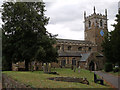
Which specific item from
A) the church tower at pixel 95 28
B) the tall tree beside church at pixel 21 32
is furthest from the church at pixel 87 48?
the tall tree beside church at pixel 21 32

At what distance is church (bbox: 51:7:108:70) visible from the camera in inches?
1780

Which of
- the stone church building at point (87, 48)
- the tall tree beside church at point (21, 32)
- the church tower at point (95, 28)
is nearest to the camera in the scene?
the tall tree beside church at point (21, 32)

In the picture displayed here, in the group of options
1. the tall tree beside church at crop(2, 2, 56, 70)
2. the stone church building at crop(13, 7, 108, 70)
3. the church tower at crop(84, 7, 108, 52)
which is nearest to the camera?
the tall tree beside church at crop(2, 2, 56, 70)

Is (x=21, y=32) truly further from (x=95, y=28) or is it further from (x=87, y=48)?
(x=95, y=28)

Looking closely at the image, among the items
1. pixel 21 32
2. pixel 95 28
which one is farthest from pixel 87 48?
pixel 21 32

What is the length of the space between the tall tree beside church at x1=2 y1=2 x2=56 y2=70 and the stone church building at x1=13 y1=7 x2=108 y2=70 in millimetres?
14342

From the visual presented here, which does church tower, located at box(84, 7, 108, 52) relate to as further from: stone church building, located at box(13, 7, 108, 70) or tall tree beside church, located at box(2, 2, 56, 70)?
tall tree beside church, located at box(2, 2, 56, 70)

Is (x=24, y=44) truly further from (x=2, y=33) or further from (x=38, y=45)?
(x=2, y=33)

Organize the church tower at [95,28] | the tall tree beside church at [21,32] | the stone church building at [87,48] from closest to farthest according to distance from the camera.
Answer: the tall tree beside church at [21,32], the stone church building at [87,48], the church tower at [95,28]

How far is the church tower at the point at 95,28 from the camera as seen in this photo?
57.0 metres

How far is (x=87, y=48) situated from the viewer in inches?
2057

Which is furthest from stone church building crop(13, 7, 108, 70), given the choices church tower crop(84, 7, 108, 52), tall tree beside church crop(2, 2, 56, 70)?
tall tree beside church crop(2, 2, 56, 70)

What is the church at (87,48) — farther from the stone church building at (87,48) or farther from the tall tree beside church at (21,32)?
the tall tree beside church at (21,32)

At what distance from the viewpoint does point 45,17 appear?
2844 cm
